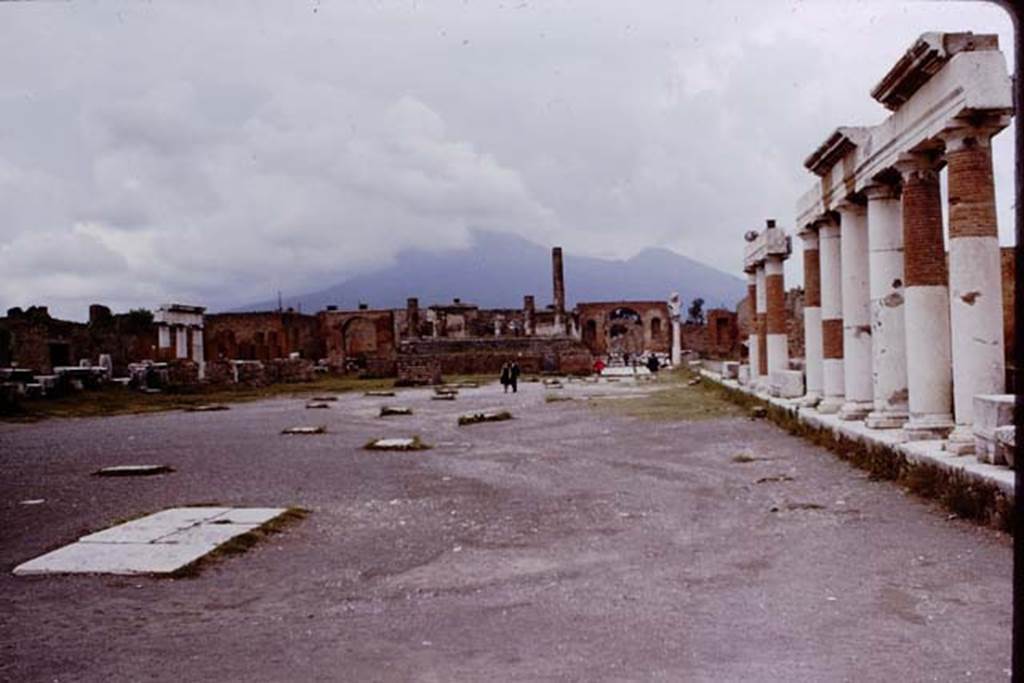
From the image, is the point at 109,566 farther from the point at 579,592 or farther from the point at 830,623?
the point at 830,623

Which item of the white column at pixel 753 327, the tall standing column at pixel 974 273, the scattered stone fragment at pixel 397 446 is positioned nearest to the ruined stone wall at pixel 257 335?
the white column at pixel 753 327

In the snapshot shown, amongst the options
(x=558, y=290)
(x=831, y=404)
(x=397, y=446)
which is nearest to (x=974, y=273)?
(x=831, y=404)

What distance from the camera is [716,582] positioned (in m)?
6.09

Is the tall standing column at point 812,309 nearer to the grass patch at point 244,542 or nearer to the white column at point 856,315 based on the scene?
the white column at point 856,315

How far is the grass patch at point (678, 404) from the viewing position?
1986cm

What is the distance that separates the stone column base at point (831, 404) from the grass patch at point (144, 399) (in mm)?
18096

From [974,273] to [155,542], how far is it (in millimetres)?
8273

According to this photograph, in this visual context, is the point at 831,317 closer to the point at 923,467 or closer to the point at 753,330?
the point at 923,467

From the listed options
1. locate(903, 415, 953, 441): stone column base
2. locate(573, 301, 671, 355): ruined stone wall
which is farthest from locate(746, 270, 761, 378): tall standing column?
locate(573, 301, 671, 355): ruined stone wall

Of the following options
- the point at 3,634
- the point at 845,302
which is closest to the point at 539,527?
the point at 3,634

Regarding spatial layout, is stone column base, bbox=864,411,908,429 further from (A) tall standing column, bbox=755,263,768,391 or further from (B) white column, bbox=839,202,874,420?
(A) tall standing column, bbox=755,263,768,391

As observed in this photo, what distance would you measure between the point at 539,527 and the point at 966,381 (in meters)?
5.01

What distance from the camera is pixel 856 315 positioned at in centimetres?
1484

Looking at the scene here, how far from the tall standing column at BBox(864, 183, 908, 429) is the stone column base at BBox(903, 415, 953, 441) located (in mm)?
1694
